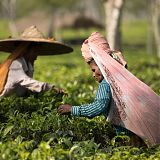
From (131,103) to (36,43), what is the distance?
240 cm

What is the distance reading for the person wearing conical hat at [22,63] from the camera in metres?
6.62

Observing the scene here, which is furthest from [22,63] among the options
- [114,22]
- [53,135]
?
[114,22]

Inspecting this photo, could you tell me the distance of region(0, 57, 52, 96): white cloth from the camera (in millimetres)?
6562

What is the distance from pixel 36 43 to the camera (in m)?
7.10

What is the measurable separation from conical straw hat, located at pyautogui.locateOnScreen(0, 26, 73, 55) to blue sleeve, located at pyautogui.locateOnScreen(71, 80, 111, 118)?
1.95m

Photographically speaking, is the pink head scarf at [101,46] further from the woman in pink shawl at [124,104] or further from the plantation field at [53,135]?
the plantation field at [53,135]

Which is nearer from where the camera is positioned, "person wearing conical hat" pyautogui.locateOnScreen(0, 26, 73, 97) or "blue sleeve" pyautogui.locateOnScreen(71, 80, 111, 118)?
"blue sleeve" pyautogui.locateOnScreen(71, 80, 111, 118)

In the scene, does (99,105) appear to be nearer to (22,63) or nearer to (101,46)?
(101,46)

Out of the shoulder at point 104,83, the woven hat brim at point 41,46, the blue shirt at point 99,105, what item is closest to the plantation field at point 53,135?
the blue shirt at point 99,105

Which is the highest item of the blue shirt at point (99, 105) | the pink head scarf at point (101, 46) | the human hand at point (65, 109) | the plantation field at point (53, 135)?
the pink head scarf at point (101, 46)

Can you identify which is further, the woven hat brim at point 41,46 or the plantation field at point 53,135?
the woven hat brim at point 41,46

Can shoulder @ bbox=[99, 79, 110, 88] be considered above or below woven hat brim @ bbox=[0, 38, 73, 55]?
below

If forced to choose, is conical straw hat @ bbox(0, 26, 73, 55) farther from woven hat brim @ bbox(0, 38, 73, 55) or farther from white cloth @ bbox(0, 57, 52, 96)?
white cloth @ bbox(0, 57, 52, 96)

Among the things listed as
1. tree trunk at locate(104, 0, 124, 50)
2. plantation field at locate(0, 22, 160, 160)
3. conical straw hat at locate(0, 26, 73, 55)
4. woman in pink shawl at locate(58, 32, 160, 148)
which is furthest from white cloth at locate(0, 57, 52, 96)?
tree trunk at locate(104, 0, 124, 50)
